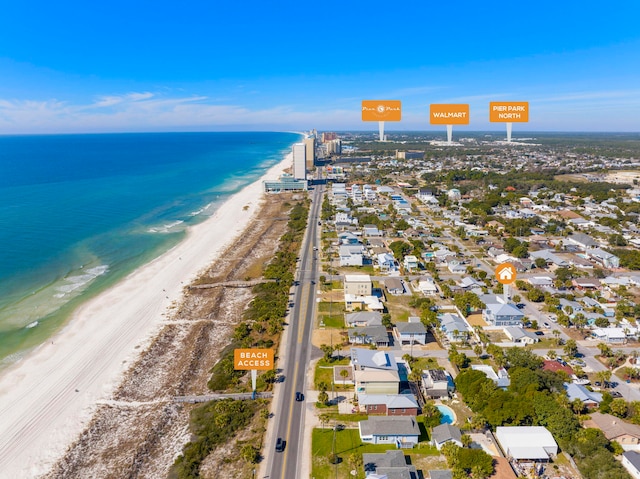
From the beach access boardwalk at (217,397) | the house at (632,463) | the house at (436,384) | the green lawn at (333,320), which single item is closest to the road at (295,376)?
the beach access boardwalk at (217,397)

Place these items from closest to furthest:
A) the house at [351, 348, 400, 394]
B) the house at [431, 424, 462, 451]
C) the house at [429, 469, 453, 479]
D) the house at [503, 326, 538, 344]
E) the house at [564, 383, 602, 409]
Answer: the house at [429, 469, 453, 479] < the house at [431, 424, 462, 451] < the house at [564, 383, 602, 409] < the house at [351, 348, 400, 394] < the house at [503, 326, 538, 344]

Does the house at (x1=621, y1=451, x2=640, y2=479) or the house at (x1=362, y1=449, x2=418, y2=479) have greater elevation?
the house at (x1=362, y1=449, x2=418, y2=479)

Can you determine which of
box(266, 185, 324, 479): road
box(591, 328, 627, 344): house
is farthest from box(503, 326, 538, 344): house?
box(266, 185, 324, 479): road

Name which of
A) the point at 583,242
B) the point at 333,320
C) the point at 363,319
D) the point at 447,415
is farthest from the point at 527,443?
the point at 583,242

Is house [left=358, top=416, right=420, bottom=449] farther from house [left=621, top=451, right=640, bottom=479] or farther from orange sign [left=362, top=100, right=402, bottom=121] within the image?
orange sign [left=362, top=100, right=402, bottom=121]

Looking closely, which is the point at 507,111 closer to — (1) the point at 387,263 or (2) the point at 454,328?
(2) the point at 454,328

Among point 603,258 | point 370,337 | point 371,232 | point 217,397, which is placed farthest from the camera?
point 371,232

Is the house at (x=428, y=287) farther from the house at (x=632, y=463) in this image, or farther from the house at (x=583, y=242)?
the house at (x=583, y=242)
